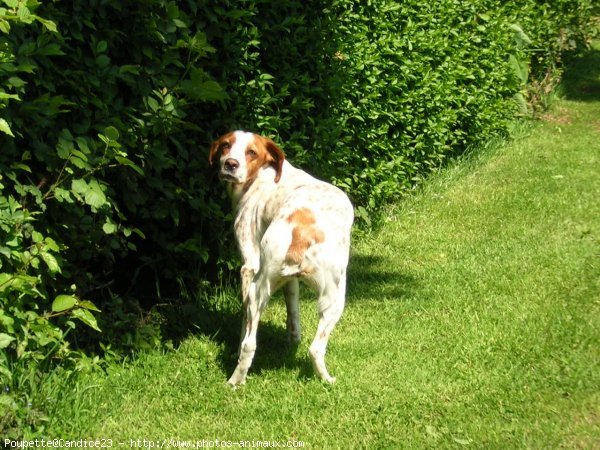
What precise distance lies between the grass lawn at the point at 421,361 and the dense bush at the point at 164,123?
1.34ft

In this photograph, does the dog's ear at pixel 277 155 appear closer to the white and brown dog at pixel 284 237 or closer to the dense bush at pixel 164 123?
the white and brown dog at pixel 284 237

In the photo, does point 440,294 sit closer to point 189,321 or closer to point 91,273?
point 189,321

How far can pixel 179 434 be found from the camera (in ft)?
15.2

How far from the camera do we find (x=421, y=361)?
5438 mm

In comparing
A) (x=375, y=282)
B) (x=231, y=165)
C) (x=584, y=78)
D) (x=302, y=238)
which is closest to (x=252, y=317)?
(x=302, y=238)

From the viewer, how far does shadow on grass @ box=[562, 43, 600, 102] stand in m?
12.5

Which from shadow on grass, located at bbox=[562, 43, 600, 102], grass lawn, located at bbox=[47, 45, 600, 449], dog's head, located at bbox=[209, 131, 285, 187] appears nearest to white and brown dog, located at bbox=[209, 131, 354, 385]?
dog's head, located at bbox=[209, 131, 285, 187]

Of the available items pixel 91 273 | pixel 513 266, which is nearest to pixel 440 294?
pixel 513 266

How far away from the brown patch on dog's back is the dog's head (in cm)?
80

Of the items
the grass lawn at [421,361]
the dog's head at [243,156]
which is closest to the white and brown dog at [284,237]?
the dog's head at [243,156]

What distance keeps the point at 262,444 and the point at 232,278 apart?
2169 mm

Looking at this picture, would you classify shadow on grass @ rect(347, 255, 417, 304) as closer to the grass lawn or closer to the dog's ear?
the grass lawn

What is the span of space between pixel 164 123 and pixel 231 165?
54cm

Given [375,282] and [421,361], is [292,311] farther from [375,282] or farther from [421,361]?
[375,282]
